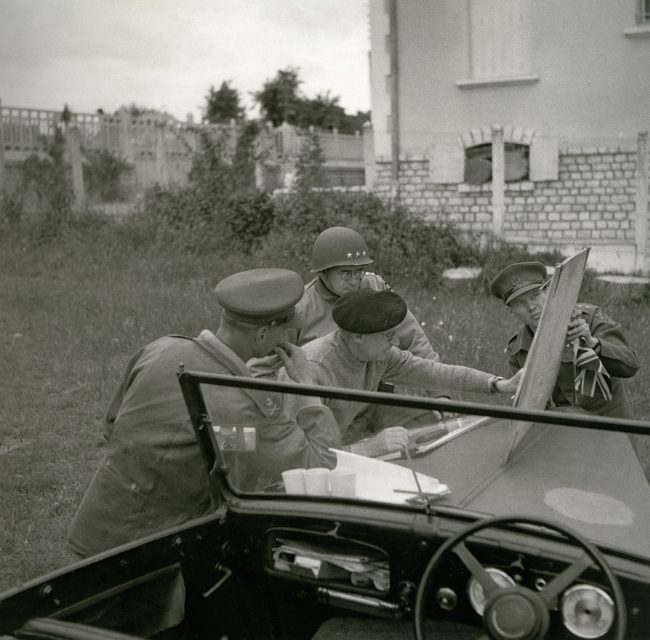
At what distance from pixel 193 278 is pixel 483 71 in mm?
5457

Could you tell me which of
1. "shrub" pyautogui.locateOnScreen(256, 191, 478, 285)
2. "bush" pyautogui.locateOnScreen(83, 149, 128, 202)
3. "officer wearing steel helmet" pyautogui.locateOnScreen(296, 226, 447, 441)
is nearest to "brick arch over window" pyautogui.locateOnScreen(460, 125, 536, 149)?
"shrub" pyautogui.locateOnScreen(256, 191, 478, 285)

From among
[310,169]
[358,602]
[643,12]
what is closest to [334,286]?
[358,602]

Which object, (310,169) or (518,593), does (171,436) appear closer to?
(518,593)

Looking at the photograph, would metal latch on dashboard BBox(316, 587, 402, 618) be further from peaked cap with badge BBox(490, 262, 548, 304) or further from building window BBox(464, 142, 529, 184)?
building window BBox(464, 142, 529, 184)

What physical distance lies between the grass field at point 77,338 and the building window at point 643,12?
4861mm

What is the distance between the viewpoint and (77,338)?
961 cm

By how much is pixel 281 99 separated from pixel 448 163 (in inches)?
938

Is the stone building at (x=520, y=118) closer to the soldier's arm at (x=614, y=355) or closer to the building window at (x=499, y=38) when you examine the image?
the building window at (x=499, y=38)

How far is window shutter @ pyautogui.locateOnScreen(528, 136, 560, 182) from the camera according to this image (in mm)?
13062

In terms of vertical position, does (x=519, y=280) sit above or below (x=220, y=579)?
above

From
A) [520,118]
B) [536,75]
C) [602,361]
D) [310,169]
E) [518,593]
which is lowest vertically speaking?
[518,593]

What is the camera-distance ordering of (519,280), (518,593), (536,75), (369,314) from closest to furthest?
1. (518,593)
2. (369,314)
3. (519,280)
4. (536,75)

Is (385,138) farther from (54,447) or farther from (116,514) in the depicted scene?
(116,514)

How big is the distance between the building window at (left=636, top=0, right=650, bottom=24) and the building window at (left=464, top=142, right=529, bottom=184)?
7.43ft
